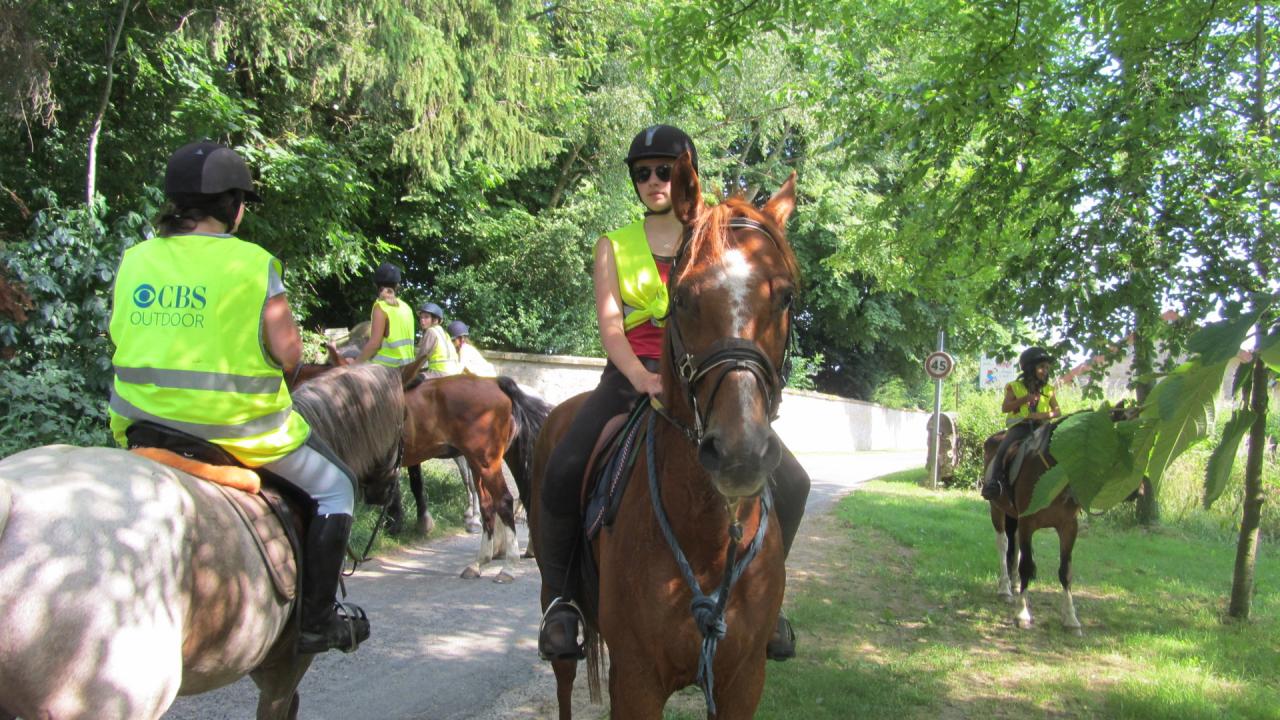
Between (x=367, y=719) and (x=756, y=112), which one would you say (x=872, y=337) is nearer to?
(x=756, y=112)

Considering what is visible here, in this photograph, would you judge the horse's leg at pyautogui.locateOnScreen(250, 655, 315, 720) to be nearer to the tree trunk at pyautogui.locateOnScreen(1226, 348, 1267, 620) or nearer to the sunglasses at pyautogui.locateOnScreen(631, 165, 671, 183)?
the sunglasses at pyautogui.locateOnScreen(631, 165, 671, 183)

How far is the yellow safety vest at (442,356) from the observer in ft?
34.7

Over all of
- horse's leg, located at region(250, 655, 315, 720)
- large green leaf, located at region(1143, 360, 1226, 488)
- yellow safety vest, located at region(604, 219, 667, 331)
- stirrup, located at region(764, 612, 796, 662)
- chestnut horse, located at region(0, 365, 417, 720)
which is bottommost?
horse's leg, located at region(250, 655, 315, 720)

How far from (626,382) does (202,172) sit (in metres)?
1.77

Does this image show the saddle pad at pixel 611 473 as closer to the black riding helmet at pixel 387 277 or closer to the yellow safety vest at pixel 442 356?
the black riding helmet at pixel 387 277

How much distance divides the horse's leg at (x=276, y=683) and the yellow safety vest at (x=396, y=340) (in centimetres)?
585

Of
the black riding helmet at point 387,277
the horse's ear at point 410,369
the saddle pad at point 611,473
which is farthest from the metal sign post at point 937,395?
the saddle pad at point 611,473

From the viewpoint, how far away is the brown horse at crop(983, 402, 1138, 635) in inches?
271

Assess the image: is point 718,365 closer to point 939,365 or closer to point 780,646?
point 780,646

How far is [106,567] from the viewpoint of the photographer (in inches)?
80.3

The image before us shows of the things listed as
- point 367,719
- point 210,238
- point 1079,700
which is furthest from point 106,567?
point 1079,700

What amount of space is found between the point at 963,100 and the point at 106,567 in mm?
6251

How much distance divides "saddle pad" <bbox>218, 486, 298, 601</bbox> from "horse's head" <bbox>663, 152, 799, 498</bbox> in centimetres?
150

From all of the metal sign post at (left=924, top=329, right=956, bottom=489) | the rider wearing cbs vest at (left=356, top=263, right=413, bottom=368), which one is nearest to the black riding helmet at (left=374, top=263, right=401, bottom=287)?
the rider wearing cbs vest at (left=356, top=263, right=413, bottom=368)
